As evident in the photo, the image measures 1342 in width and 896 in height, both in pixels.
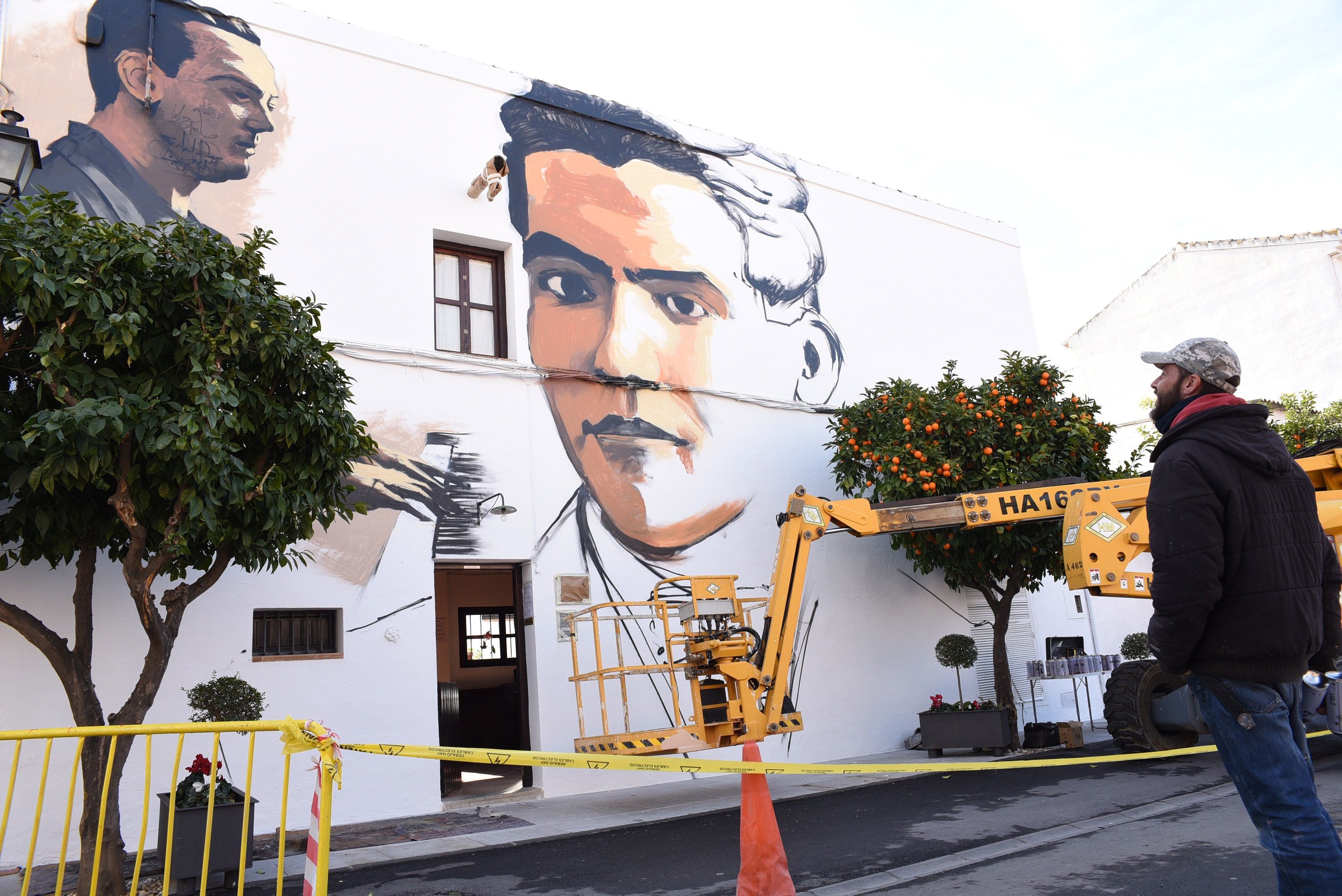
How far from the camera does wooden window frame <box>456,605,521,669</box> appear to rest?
1298 centimetres

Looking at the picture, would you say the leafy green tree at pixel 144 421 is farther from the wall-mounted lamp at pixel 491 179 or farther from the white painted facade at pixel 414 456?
the wall-mounted lamp at pixel 491 179

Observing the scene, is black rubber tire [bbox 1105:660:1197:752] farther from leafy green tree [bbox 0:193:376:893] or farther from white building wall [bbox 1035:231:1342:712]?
white building wall [bbox 1035:231:1342:712]

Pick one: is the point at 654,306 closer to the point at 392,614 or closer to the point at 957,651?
the point at 392,614

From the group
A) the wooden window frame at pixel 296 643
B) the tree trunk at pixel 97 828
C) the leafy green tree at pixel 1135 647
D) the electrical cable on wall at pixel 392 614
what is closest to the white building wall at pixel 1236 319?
the leafy green tree at pixel 1135 647

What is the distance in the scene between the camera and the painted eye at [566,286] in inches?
423

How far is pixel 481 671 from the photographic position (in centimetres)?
1294

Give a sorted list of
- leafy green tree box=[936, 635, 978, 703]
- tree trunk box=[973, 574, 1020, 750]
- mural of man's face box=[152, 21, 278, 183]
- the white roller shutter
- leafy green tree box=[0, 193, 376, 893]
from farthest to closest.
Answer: the white roller shutter, leafy green tree box=[936, 635, 978, 703], tree trunk box=[973, 574, 1020, 750], mural of man's face box=[152, 21, 278, 183], leafy green tree box=[0, 193, 376, 893]

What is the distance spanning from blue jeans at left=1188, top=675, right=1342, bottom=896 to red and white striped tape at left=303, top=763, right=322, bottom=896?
312cm

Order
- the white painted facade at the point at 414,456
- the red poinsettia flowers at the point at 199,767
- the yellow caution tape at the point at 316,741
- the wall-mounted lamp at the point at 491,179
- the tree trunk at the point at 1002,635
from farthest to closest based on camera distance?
the tree trunk at the point at 1002,635 → the wall-mounted lamp at the point at 491,179 → the white painted facade at the point at 414,456 → the red poinsettia flowers at the point at 199,767 → the yellow caution tape at the point at 316,741

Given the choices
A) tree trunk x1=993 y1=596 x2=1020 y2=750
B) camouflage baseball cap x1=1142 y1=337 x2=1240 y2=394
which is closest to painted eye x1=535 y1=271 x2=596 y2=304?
tree trunk x1=993 y1=596 x2=1020 y2=750

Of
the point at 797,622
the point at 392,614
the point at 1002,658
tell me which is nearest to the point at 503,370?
the point at 392,614

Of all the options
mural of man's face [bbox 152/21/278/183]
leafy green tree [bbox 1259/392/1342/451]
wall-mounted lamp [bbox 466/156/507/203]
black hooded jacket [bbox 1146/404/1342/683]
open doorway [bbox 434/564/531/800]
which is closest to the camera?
black hooded jacket [bbox 1146/404/1342/683]

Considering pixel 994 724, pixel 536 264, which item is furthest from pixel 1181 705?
pixel 536 264

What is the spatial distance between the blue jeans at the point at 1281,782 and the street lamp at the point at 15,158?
6.43 meters
